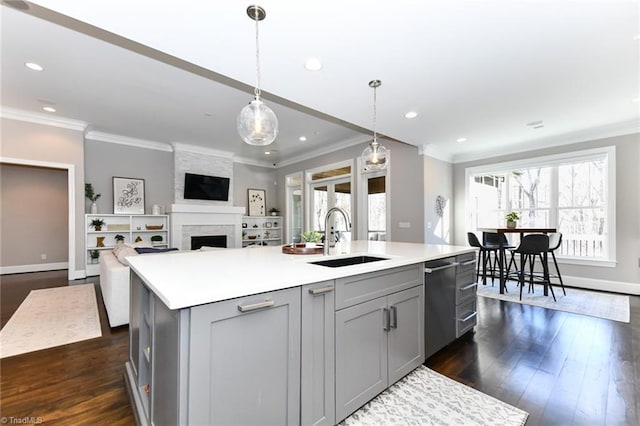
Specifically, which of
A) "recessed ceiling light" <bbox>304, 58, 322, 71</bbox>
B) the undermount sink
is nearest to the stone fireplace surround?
"recessed ceiling light" <bbox>304, 58, 322, 71</bbox>

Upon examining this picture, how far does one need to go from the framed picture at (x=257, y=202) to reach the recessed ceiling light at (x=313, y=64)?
575 cm

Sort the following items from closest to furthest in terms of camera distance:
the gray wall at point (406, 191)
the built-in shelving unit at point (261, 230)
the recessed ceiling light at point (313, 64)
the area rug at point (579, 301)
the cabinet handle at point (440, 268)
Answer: the cabinet handle at point (440, 268) < the recessed ceiling light at point (313, 64) < the area rug at point (579, 301) < the gray wall at point (406, 191) < the built-in shelving unit at point (261, 230)

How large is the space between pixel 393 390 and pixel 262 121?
212 centimetres

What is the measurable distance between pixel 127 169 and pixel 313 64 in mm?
5608

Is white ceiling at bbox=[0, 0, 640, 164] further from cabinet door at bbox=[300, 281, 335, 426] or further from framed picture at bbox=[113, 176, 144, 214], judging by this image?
cabinet door at bbox=[300, 281, 335, 426]

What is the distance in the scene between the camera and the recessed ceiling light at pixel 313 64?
2.49m

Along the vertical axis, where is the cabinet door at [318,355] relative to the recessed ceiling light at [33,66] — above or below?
below

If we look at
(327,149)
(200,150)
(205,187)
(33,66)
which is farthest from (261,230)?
(33,66)

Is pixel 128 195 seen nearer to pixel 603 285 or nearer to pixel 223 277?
pixel 223 277

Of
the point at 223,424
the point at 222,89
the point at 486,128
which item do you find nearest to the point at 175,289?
the point at 223,424

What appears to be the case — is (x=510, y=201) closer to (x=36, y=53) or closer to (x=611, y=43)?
(x=611, y=43)

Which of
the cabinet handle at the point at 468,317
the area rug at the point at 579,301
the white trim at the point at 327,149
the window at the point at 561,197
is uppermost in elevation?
the white trim at the point at 327,149

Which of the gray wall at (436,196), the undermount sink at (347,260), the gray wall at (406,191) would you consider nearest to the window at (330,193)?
the gray wall at (406,191)

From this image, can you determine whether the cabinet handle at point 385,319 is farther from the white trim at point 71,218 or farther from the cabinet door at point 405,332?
the white trim at point 71,218
